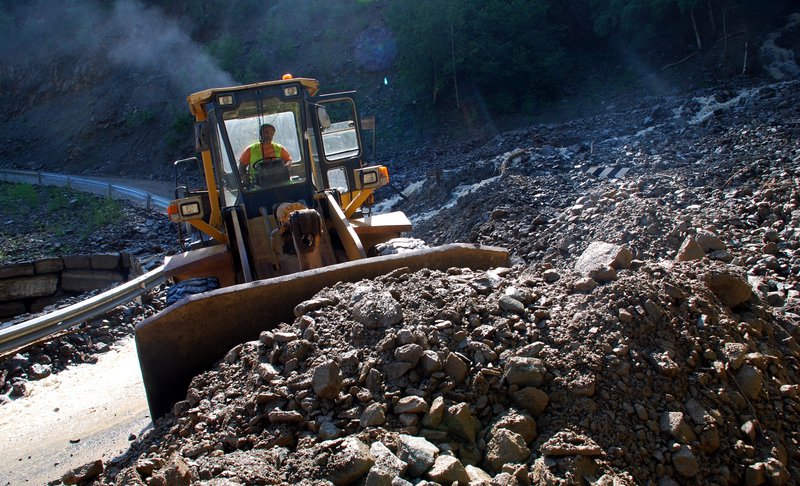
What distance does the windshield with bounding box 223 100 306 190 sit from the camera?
20.3 feet

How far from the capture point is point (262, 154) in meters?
6.23

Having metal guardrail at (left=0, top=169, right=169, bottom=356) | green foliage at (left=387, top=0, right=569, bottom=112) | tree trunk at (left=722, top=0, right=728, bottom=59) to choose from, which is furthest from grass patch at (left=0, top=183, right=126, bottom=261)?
tree trunk at (left=722, top=0, right=728, bottom=59)

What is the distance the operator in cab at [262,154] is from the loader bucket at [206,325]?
203cm

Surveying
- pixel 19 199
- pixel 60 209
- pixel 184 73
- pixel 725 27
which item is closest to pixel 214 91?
pixel 60 209

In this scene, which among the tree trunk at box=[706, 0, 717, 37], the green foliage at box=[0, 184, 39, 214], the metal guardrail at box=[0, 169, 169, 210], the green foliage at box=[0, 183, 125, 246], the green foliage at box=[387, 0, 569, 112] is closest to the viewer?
Result: the green foliage at box=[0, 183, 125, 246]

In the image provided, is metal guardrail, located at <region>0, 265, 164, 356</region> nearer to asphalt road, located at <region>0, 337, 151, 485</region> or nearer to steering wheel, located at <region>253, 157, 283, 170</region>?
asphalt road, located at <region>0, 337, 151, 485</region>

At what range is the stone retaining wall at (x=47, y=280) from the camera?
11891 millimetres

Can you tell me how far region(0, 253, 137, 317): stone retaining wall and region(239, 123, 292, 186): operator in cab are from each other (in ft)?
22.0

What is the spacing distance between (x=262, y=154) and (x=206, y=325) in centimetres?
241

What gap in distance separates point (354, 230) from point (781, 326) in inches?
138

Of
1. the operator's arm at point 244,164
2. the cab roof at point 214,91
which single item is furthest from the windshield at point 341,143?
the operator's arm at point 244,164

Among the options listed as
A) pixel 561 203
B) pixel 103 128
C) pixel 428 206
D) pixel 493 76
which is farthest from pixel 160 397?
pixel 103 128

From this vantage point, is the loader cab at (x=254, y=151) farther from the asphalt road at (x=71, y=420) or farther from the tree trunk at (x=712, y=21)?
the tree trunk at (x=712, y=21)

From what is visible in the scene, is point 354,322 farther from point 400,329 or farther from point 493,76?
point 493,76
